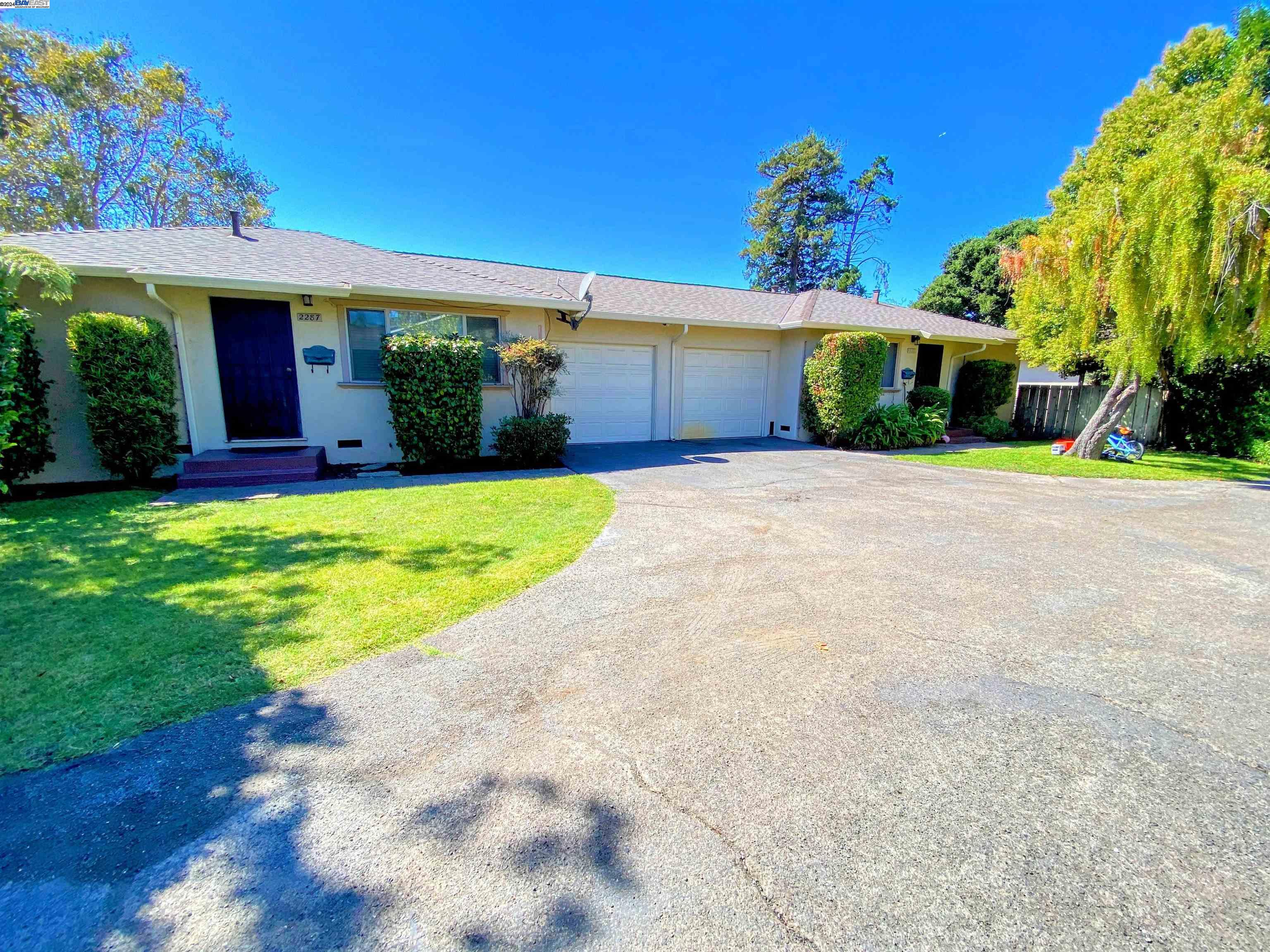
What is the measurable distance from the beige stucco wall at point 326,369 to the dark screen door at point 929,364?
3779mm

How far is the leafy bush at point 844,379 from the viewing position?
10812 millimetres

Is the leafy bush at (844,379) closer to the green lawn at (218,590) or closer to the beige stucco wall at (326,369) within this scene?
the beige stucco wall at (326,369)

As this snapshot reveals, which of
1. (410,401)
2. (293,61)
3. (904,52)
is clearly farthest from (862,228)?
(410,401)

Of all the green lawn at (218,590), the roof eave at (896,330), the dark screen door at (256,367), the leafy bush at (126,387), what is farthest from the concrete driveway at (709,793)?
the roof eave at (896,330)

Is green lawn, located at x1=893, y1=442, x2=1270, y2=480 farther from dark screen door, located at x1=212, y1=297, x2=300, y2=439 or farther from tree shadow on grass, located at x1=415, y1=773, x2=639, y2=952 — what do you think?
dark screen door, located at x1=212, y1=297, x2=300, y2=439

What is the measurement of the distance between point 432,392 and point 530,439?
1.67 meters

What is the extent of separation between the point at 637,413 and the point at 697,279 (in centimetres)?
1854

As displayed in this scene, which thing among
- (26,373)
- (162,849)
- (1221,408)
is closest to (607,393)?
(26,373)

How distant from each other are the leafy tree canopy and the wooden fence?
11.6 ft

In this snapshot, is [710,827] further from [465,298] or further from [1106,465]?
[1106,465]

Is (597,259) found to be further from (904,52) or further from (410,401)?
(410,401)

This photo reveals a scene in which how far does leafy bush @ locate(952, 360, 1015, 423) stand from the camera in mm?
14211

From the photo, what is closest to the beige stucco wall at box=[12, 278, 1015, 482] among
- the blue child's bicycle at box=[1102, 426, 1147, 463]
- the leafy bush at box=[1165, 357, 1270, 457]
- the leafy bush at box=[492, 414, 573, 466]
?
the leafy bush at box=[492, 414, 573, 466]

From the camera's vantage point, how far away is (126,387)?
21.5ft
